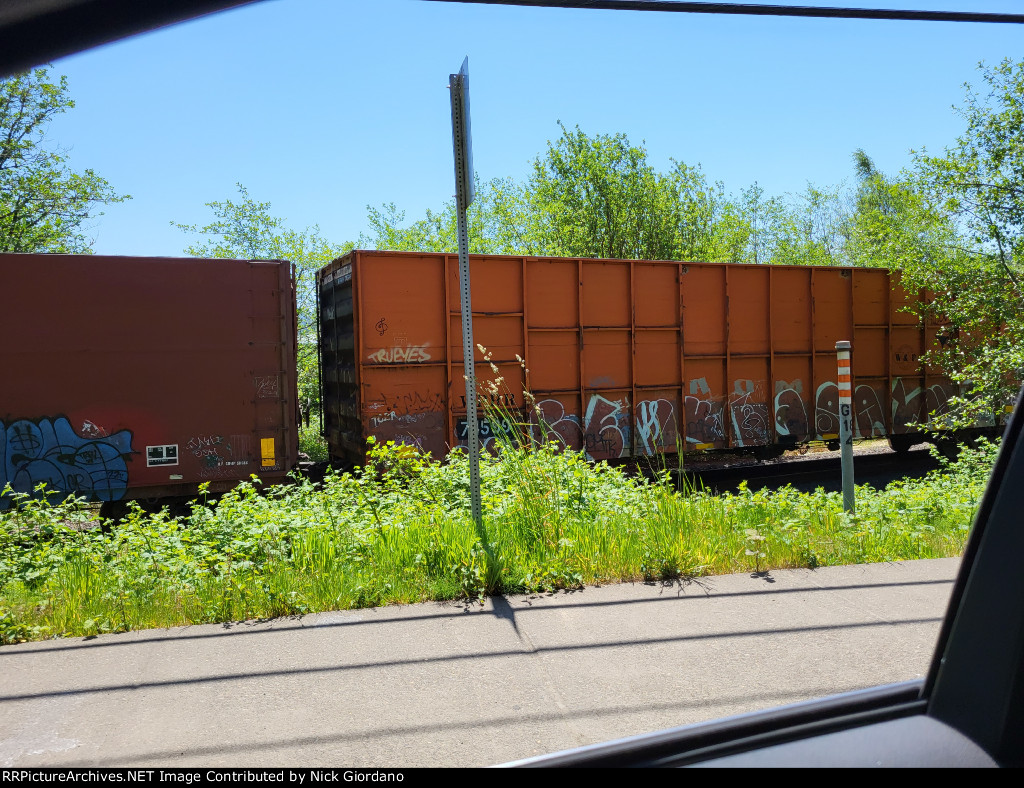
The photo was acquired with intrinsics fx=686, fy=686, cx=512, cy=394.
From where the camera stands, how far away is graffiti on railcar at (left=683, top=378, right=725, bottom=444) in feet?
35.1

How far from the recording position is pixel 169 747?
2.72 metres

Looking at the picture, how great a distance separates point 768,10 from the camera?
10.2 feet

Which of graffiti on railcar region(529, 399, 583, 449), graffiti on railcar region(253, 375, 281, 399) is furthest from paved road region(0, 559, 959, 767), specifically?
graffiti on railcar region(529, 399, 583, 449)

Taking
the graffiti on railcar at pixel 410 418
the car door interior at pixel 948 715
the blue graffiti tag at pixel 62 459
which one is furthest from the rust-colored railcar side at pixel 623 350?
the car door interior at pixel 948 715

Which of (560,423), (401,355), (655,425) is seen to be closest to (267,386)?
(401,355)

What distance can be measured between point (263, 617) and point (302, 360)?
1331 cm

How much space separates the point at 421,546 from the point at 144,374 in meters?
4.92

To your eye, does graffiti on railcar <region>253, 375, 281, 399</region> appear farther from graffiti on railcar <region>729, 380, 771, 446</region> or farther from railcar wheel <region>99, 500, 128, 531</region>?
graffiti on railcar <region>729, 380, 771, 446</region>

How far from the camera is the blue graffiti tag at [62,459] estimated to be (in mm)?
7434

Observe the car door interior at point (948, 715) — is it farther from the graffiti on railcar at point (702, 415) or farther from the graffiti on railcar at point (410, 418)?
the graffiti on railcar at point (702, 415)

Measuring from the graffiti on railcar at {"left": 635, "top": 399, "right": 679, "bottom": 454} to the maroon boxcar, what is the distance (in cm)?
495

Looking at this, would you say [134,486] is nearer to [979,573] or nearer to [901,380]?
[979,573]

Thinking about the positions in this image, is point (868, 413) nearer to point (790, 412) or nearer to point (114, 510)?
point (790, 412)

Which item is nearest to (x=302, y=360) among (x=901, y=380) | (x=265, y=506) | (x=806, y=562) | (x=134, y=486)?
(x=134, y=486)
